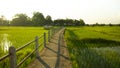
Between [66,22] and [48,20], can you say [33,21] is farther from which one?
[66,22]

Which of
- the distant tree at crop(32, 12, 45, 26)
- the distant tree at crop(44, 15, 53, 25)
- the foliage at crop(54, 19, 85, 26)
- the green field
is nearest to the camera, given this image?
the green field

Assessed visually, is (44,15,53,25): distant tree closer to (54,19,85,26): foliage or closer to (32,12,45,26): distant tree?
(32,12,45,26): distant tree

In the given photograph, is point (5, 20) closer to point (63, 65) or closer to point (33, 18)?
point (33, 18)

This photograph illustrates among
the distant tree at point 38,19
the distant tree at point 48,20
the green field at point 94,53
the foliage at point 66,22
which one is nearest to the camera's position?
the green field at point 94,53

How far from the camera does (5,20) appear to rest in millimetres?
150875

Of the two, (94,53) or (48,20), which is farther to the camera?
(48,20)

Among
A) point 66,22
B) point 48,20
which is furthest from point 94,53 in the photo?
point 66,22

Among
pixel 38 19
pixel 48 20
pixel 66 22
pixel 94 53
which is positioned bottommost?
pixel 66 22

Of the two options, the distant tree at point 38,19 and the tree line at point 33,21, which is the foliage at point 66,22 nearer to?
the tree line at point 33,21

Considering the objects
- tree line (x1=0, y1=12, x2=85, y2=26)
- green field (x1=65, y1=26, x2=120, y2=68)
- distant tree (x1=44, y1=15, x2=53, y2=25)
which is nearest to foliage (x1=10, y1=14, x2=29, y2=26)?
tree line (x1=0, y1=12, x2=85, y2=26)

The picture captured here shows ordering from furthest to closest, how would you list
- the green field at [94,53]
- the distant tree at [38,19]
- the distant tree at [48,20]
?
1. the distant tree at [48,20]
2. the distant tree at [38,19]
3. the green field at [94,53]

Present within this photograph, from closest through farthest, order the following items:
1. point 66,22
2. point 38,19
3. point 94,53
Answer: point 94,53
point 38,19
point 66,22

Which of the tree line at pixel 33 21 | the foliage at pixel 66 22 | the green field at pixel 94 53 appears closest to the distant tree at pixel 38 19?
the tree line at pixel 33 21

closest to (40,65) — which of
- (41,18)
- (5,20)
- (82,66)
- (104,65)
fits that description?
(82,66)
